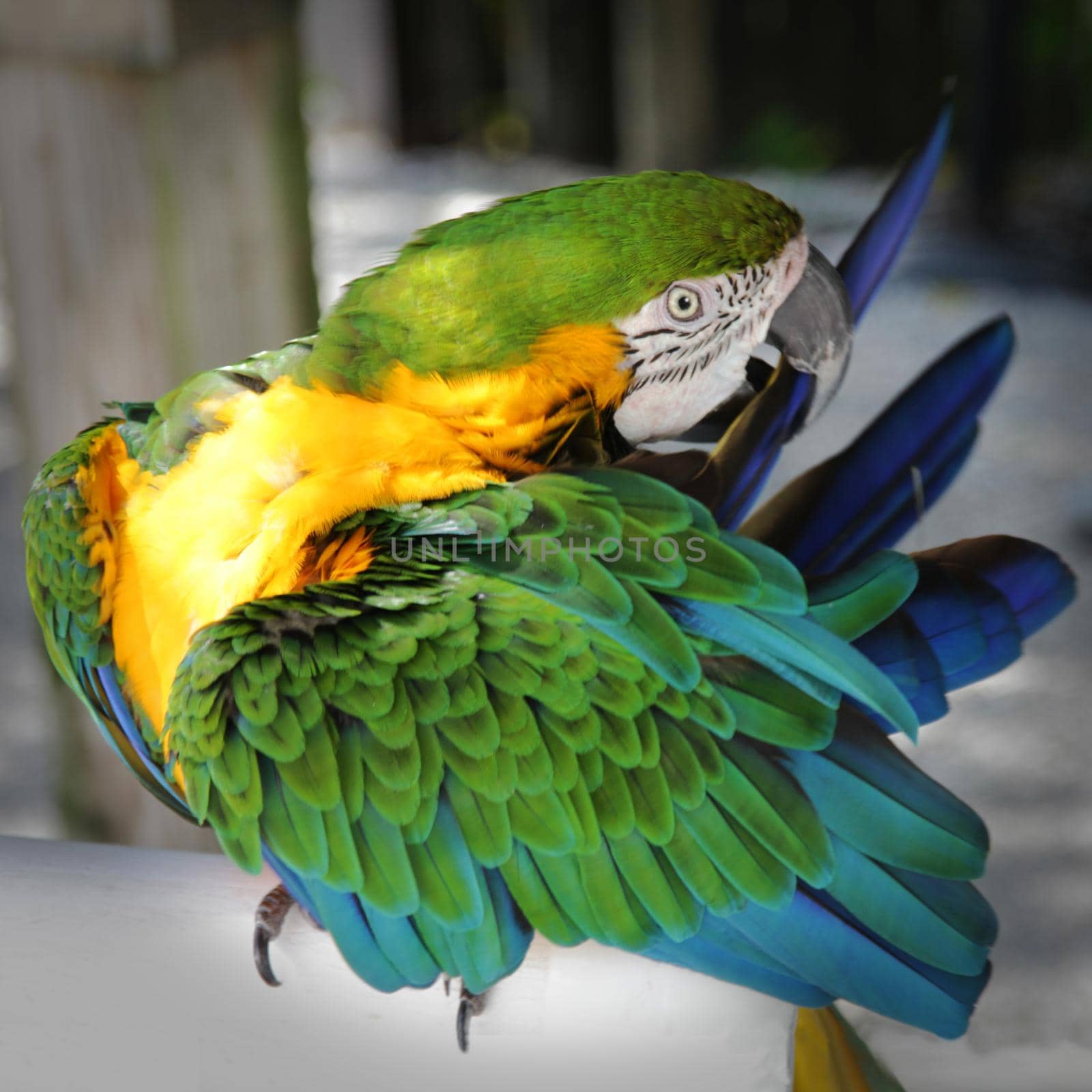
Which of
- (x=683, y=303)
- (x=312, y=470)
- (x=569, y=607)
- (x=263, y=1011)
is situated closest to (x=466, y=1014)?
(x=263, y=1011)

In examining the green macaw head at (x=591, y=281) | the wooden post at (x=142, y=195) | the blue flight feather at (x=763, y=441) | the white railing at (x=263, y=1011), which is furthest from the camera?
the wooden post at (x=142, y=195)

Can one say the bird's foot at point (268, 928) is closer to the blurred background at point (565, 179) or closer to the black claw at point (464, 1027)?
the black claw at point (464, 1027)

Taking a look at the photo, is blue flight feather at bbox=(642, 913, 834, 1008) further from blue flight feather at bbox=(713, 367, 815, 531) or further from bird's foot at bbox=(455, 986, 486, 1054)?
blue flight feather at bbox=(713, 367, 815, 531)

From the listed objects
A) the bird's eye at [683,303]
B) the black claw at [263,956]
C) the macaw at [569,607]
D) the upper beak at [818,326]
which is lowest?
the black claw at [263,956]

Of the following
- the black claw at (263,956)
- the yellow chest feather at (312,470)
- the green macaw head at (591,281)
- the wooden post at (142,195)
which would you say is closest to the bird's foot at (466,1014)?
the black claw at (263,956)

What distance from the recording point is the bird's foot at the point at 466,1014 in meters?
0.70

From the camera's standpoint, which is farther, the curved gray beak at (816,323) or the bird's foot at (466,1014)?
the curved gray beak at (816,323)

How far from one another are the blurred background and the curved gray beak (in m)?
0.67

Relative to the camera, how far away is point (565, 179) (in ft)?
15.9

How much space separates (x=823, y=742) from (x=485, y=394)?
30cm

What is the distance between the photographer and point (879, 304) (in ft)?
12.2

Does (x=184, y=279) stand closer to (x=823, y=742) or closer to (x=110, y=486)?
(x=110, y=486)

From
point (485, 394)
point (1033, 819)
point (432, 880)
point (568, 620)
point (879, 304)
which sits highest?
point (485, 394)

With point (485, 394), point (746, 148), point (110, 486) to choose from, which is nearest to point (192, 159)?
point (110, 486)
